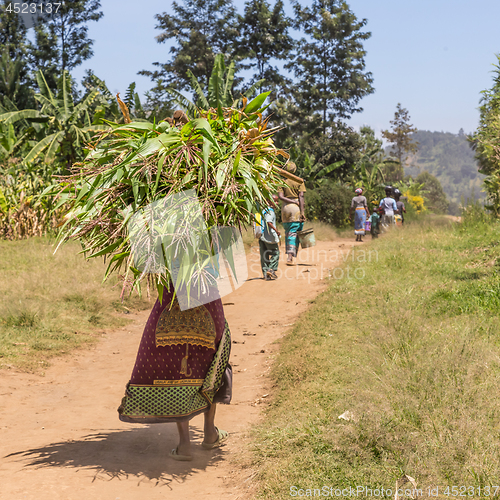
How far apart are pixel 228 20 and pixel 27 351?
82.7 ft

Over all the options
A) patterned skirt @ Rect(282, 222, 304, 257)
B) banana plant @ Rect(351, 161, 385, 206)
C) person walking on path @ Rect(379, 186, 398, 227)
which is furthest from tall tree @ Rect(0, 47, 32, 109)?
patterned skirt @ Rect(282, 222, 304, 257)

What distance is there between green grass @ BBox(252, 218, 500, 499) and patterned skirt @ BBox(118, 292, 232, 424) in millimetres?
619

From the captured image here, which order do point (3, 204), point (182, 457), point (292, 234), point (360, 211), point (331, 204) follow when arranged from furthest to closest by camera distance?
point (331, 204), point (360, 211), point (3, 204), point (292, 234), point (182, 457)

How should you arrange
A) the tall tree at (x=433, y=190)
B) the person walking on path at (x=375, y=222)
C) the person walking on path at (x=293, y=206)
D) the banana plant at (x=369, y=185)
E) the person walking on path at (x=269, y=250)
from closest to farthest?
the person walking on path at (x=269, y=250) → the person walking on path at (x=293, y=206) → the person walking on path at (x=375, y=222) → the banana plant at (x=369, y=185) → the tall tree at (x=433, y=190)

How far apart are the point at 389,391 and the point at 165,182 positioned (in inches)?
87.0

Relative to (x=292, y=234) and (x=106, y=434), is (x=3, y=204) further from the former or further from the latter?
(x=106, y=434)

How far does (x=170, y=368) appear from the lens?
139 inches

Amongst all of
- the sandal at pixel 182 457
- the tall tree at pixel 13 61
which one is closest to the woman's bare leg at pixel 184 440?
the sandal at pixel 182 457

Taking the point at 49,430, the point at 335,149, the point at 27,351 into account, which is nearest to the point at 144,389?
the point at 49,430

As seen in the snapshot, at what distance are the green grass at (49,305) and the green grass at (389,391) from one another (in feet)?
7.98

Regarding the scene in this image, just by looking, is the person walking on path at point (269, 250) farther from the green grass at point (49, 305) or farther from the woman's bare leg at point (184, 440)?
the woman's bare leg at point (184, 440)

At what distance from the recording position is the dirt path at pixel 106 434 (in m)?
3.22

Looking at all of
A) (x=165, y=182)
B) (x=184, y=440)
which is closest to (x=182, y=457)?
(x=184, y=440)

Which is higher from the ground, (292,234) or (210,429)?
(292,234)
